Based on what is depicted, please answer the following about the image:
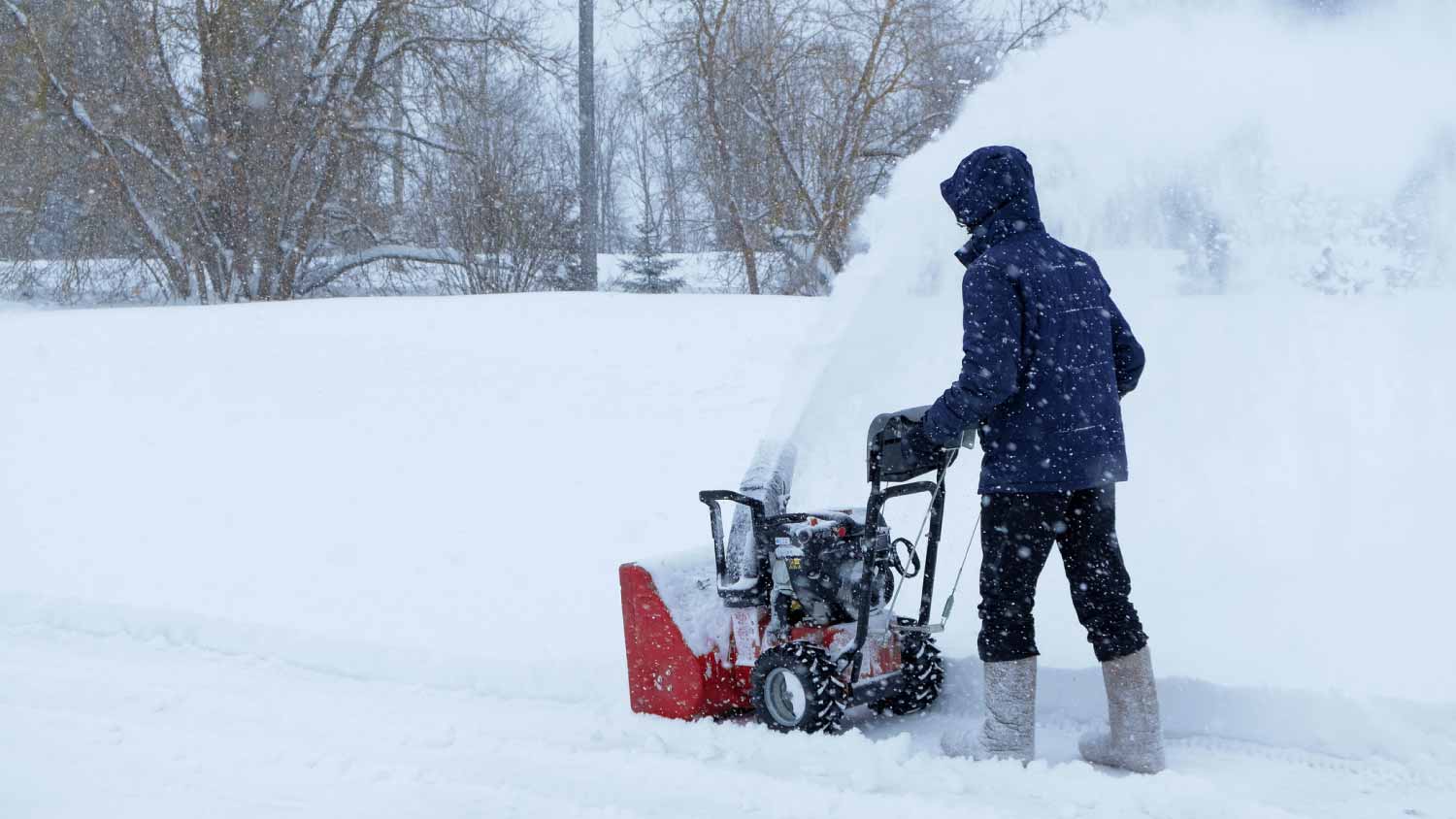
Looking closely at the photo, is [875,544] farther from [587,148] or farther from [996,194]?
[587,148]

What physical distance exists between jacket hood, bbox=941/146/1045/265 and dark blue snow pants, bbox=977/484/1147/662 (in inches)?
31.4

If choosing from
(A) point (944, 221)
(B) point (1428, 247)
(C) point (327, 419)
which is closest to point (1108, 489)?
(A) point (944, 221)

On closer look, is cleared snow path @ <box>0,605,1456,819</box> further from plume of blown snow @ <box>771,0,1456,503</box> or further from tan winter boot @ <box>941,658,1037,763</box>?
plume of blown snow @ <box>771,0,1456,503</box>

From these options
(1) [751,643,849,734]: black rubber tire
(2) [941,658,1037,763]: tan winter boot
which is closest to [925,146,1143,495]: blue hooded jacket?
(2) [941,658,1037,763]: tan winter boot

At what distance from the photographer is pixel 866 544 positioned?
366 cm

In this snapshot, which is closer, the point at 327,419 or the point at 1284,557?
the point at 1284,557

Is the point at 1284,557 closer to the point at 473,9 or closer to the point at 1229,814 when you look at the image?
the point at 1229,814

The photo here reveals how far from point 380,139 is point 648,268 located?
4.47 metres

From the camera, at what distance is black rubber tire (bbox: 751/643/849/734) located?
144 inches

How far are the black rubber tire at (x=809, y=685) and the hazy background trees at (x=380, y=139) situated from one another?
9.73 metres

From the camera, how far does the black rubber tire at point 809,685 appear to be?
3648 mm

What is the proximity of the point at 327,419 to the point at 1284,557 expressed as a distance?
20.2 ft

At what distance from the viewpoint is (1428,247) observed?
5.97 metres

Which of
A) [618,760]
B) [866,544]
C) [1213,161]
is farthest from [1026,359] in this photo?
[1213,161]
